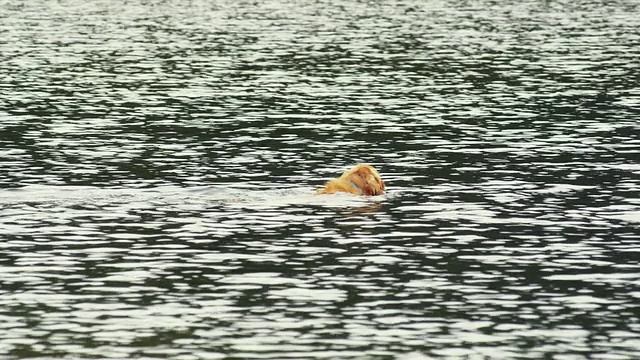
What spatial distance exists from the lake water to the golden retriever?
467 millimetres

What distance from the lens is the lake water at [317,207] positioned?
70.8 feet

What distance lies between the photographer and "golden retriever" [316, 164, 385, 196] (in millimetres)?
32438

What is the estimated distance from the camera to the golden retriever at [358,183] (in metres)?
32.4

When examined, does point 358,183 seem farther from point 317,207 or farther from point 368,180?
point 317,207

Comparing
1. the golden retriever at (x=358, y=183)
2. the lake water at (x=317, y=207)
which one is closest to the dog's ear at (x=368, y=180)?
the golden retriever at (x=358, y=183)

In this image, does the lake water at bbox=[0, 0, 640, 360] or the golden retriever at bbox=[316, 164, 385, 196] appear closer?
the lake water at bbox=[0, 0, 640, 360]

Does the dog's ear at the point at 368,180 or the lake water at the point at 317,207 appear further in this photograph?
the dog's ear at the point at 368,180

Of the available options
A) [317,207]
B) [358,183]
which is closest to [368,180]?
[358,183]

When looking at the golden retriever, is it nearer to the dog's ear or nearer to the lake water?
the dog's ear

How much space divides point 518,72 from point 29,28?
1249 inches

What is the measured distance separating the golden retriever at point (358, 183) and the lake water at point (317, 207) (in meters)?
0.47

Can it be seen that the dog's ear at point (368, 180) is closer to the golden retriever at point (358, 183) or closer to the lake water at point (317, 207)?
the golden retriever at point (358, 183)

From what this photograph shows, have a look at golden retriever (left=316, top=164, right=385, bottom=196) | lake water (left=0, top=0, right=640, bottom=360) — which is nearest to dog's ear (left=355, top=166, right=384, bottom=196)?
golden retriever (left=316, top=164, right=385, bottom=196)

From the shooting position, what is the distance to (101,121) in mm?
46812
